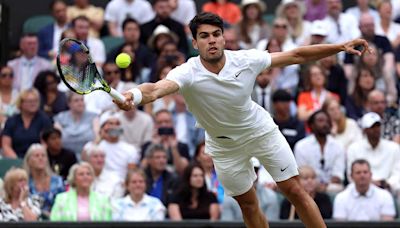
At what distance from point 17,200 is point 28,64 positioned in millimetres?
3406

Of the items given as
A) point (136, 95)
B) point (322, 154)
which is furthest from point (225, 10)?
point (136, 95)

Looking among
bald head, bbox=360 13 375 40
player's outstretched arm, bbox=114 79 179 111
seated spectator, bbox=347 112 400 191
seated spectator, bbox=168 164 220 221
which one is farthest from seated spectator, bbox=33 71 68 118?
player's outstretched arm, bbox=114 79 179 111

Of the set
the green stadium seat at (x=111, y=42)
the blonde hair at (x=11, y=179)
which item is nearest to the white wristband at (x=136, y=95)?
the blonde hair at (x=11, y=179)

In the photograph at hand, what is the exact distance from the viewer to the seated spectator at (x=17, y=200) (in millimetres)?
13398

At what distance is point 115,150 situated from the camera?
14883 mm

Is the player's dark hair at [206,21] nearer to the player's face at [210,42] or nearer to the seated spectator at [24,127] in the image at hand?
the player's face at [210,42]

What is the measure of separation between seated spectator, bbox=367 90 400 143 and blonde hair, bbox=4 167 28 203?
4681mm

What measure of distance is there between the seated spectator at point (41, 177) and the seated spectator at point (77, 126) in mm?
1119

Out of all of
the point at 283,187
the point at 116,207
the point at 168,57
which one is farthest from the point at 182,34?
the point at 283,187

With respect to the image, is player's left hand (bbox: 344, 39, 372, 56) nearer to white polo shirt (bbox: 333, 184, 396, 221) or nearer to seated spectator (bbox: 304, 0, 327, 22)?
white polo shirt (bbox: 333, 184, 396, 221)

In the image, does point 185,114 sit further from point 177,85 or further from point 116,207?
point 177,85

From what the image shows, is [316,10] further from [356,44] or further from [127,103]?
[127,103]

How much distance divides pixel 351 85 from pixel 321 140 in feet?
5.41

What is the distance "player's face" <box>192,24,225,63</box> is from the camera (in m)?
9.94
